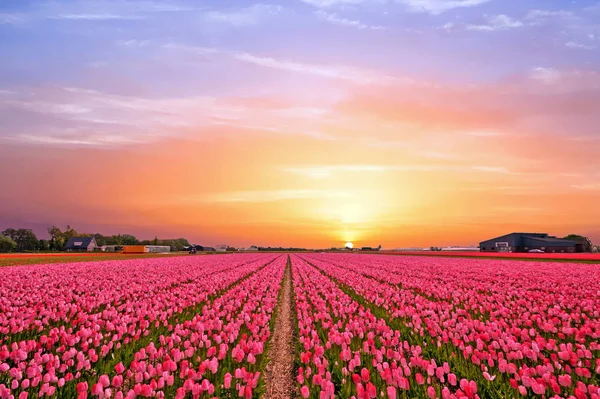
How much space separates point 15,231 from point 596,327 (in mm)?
224947

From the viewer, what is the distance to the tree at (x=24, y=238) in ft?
547

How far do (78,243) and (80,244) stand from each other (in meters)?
1.19

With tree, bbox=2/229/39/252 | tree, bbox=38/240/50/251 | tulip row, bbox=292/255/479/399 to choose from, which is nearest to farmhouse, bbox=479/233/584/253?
tulip row, bbox=292/255/479/399

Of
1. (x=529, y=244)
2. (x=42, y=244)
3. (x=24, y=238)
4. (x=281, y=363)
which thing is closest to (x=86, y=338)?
(x=281, y=363)

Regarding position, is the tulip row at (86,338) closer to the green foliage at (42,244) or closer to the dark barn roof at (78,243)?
the dark barn roof at (78,243)

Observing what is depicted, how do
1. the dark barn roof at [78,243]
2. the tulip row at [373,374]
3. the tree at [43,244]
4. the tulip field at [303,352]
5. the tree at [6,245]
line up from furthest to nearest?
Answer: the tree at [43,244], the dark barn roof at [78,243], the tree at [6,245], the tulip field at [303,352], the tulip row at [373,374]

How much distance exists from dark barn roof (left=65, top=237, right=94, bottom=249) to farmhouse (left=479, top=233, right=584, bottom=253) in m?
140

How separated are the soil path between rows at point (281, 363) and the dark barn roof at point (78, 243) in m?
150

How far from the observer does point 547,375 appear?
489 cm

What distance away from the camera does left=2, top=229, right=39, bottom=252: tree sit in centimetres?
16662

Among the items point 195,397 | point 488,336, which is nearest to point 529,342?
point 488,336

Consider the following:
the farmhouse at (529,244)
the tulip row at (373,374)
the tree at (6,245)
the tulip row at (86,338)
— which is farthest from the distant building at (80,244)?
the tulip row at (373,374)

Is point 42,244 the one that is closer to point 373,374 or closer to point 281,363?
point 281,363

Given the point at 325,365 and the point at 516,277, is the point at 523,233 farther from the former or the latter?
the point at 325,365
